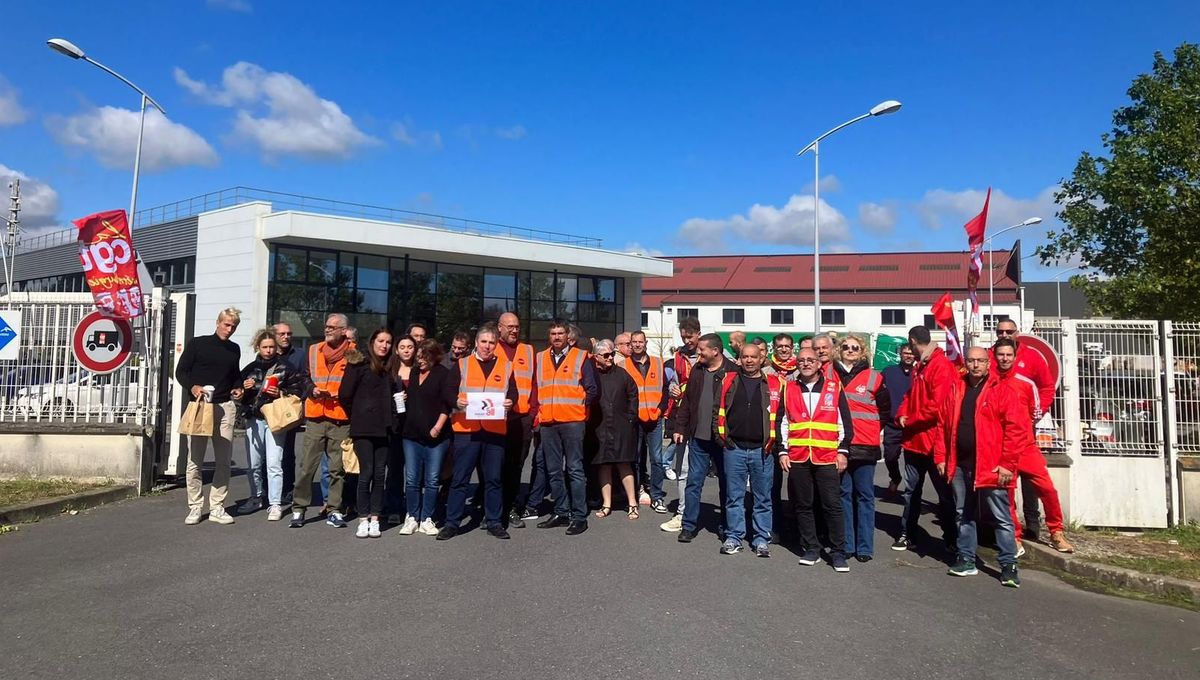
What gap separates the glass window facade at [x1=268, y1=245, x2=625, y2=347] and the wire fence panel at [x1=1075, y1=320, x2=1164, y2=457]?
14.6 metres

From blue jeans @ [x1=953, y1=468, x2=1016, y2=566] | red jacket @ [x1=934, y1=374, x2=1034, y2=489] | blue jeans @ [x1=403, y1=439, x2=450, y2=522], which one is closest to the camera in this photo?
red jacket @ [x1=934, y1=374, x2=1034, y2=489]

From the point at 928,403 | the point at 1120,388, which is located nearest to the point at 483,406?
the point at 928,403

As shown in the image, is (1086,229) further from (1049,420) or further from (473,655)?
(473,655)

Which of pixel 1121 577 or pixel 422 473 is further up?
pixel 422 473

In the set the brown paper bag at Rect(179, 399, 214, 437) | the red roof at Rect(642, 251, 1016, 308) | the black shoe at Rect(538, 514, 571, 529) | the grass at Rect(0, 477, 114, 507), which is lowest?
the black shoe at Rect(538, 514, 571, 529)

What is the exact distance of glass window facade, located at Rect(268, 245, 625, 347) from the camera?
23484mm

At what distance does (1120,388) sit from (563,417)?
18.4 feet

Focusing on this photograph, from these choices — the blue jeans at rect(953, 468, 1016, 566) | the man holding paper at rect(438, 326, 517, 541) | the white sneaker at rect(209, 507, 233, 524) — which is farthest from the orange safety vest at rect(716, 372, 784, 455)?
the white sneaker at rect(209, 507, 233, 524)

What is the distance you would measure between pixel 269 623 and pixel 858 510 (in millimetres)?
4585

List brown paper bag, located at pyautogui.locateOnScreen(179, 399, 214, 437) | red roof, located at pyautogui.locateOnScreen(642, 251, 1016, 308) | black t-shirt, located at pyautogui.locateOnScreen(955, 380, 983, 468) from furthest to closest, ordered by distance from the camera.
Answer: red roof, located at pyautogui.locateOnScreen(642, 251, 1016, 308) < brown paper bag, located at pyautogui.locateOnScreen(179, 399, 214, 437) < black t-shirt, located at pyautogui.locateOnScreen(955, 380, 983, 468)

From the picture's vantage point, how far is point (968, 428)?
5.98 meters

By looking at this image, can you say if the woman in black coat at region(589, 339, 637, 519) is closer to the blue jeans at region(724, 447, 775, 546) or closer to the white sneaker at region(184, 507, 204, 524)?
the blue jeans at region(724, 447, 775, 546)

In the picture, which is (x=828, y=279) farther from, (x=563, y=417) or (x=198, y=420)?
(x=198, y=420)

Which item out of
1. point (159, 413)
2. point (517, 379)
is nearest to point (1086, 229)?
point (517, 379)
